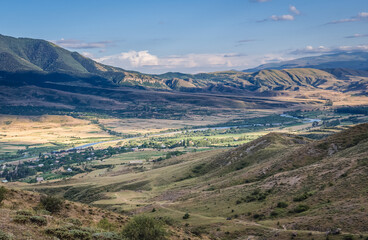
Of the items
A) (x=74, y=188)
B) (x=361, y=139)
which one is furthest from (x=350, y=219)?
(x=74, y=188)

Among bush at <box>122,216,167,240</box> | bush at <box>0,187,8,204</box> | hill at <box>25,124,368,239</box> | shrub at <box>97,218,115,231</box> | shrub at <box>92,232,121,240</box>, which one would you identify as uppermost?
bush at <box>0,187,8,204</box>

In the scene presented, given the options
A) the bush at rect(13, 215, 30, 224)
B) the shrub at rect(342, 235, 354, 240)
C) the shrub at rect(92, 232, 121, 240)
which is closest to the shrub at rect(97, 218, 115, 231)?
the shrub at rect(92, 232, 121, 240)

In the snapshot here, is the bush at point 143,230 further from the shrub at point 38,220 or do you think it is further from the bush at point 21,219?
the bush at point 21,219

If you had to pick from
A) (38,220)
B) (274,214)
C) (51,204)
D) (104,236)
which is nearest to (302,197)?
(274,214)

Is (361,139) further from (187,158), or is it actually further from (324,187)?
(187,158)

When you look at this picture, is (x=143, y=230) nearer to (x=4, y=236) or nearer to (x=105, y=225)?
(x=105, y=225)

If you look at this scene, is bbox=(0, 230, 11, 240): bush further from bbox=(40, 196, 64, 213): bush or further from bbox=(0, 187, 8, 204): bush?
bbox=(40, 196, 64, 213): bush

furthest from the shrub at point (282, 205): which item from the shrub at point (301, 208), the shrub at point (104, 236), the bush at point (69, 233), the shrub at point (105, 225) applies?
the bush at point (69, 233)
